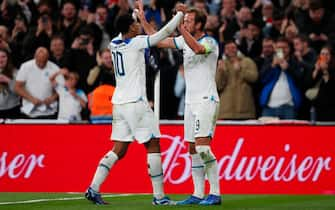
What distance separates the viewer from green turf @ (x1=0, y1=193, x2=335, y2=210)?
13617 millimetres

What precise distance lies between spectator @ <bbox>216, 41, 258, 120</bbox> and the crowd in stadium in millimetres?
18

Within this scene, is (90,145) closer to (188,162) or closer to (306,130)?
(188,162)

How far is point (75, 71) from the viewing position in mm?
20172

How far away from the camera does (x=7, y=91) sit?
20.0m

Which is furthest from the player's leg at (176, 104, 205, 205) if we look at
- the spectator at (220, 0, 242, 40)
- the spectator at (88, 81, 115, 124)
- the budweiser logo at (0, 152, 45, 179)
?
the spectator at (220, 0, 242, 40)

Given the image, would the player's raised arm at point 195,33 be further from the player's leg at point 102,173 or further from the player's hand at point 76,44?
the player's hand at point 76,44

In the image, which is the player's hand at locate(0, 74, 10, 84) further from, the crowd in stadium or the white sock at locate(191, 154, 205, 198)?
the white sock at locate(191, 154, 205, 198)

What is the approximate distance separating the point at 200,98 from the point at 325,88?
551 centimetres

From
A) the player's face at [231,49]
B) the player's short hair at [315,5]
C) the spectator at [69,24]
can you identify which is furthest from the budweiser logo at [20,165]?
the player's short hair at [315,5]

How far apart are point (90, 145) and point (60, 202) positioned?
3.48 meters

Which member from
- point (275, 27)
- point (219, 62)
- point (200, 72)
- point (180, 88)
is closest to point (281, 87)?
point (219, 62)

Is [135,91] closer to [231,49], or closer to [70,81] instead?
[231,49]

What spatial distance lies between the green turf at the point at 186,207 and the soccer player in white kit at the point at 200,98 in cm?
40

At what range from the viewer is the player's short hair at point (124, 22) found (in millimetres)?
13648
